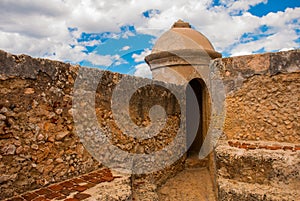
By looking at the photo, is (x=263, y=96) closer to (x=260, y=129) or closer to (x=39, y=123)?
(x=260, y=129)

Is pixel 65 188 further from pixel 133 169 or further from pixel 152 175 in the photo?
pixel 152 175

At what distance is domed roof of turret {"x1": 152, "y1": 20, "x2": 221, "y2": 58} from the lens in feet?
19.9

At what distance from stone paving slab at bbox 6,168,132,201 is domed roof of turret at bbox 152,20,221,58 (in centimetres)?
431

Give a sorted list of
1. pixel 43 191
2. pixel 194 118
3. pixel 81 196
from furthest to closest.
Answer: pixel 194 118
pixel 43 191
pixel 81 196

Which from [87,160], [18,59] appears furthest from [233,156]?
[18,59]

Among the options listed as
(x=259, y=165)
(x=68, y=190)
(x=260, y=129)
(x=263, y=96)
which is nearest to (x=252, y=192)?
(x=259, y=165)

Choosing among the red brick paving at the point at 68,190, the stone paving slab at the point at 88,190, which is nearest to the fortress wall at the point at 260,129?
the stone paving slab at the point at 88,190

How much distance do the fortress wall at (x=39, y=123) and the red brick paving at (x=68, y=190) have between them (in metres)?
0.07

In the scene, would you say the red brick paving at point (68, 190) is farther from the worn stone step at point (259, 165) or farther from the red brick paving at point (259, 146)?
the red brick paving at point (259, 146)

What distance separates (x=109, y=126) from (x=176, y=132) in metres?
2.15

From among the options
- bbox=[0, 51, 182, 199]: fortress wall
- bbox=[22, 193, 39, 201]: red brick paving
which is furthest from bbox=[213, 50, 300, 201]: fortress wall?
bbox=[22, 193, 39, 201]: red brick paving

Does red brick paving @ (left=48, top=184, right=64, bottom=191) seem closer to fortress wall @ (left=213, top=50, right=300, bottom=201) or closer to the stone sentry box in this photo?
fortress wall @ (left=213, top=50, right=300, bottom=201)

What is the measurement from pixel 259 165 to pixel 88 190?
1.94m

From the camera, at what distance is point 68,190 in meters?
2.07
